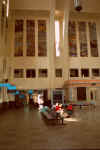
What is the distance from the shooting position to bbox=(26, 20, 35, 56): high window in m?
24.8

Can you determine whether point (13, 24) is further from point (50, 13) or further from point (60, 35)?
point (60, 35)

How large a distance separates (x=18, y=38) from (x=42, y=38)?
421 cm

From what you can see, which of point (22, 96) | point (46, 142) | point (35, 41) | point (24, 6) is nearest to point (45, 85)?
point (22, 96)

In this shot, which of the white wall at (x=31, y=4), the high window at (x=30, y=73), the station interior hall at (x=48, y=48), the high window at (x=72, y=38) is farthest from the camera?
the high window at (x=72, y=38)

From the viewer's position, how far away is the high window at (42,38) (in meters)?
24.9

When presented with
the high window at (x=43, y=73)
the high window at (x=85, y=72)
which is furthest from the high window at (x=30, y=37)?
the high window at (x=85, y=72)

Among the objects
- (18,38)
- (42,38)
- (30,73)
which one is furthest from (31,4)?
(30,73)

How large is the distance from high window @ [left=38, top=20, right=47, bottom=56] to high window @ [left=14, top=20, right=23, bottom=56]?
3167 mm

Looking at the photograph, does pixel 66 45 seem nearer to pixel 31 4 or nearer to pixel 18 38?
pixel 18 38

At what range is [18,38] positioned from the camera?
24.8 m

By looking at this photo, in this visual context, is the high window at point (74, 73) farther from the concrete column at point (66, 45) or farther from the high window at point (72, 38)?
the high window at point (72, 38)

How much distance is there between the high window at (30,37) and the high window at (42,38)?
1071mm

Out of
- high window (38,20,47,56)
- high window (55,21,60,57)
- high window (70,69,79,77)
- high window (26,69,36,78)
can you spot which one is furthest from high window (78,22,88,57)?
high window (26,69,36,78)

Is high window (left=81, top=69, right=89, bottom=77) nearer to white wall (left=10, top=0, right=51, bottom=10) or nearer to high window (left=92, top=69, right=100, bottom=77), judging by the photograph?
high window (left=92, top=69, right=100, bottom=77)
